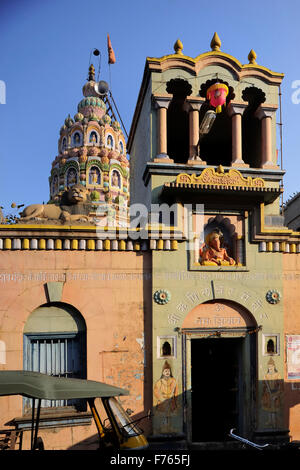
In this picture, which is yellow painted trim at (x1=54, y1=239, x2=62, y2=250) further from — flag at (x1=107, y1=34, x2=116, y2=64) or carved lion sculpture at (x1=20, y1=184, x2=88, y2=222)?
flag at (x1=107, y1=34, x2=116, y2=64)

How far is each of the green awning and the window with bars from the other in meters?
3.33

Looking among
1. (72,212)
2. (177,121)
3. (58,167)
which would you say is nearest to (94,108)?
(58,167)

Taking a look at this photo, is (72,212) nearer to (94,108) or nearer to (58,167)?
(58,167)

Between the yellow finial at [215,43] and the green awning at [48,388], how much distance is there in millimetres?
11660

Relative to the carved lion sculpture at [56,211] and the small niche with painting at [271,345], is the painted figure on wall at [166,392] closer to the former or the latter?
the small niche with painting at [271,345]

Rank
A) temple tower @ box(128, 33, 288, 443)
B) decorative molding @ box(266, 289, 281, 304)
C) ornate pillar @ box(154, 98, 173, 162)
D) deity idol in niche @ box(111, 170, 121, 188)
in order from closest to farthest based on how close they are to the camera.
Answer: temple tower @ box(128, 33, 288, 443) < decorative molding @ box(266, 289, 281, 304) < ornate pillar @ box(154, 98, 173, 162) < deity idol in niche @ box(111, 170, 121, 188)

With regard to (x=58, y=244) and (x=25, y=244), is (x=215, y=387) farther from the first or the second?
(x=25, y=244)

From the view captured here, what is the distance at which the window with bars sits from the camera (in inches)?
451

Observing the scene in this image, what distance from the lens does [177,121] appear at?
646 inches

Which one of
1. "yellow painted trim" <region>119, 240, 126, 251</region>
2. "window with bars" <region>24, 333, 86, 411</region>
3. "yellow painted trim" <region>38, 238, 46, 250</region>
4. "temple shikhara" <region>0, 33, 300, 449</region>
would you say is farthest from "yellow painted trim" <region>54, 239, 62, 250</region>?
"window with bars" <region>24, 333, 86, 411</region>

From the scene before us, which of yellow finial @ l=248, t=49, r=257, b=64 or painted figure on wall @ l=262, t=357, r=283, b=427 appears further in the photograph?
yellow finial @ l=248, t=49, r=257, b=64

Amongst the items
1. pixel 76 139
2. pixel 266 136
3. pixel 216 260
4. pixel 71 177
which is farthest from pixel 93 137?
pixel 216 260

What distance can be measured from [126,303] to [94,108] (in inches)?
1579

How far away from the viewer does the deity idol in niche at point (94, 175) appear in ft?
143
